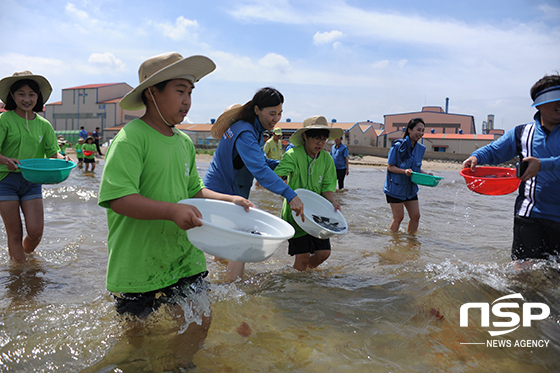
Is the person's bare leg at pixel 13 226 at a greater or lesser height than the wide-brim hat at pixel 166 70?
lesser

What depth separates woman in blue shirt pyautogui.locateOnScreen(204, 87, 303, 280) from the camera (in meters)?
3.45

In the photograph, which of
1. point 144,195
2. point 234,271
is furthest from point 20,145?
point 144,195

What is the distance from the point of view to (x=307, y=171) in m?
4.23

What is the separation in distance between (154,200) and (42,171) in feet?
7.77

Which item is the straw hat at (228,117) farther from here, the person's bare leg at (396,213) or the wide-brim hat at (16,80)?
the person's bare leg at (396,213)

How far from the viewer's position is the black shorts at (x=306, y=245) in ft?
13.6

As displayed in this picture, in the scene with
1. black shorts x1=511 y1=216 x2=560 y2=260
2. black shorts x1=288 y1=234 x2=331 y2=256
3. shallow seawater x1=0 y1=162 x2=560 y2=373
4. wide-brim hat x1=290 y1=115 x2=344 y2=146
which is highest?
wide-brim hat x1=290 y1=115 x2=344 y2=146

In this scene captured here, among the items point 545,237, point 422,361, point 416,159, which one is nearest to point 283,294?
point 422,361

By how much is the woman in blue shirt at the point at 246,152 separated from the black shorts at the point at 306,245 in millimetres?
632

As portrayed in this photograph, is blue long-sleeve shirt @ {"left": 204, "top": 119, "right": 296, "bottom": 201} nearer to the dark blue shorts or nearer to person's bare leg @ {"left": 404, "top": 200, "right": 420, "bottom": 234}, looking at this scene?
the dark blue shorts

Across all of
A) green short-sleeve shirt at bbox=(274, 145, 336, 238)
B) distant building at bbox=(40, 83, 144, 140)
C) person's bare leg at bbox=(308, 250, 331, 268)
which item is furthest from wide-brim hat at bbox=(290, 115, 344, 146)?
distant building at bbox=(40, 83, 144, 140)

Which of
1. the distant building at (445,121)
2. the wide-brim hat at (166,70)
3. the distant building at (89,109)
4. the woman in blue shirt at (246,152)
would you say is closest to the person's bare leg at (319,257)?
the woman in blue shirt at (246,152)

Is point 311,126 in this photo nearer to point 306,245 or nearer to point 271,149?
point 306,245

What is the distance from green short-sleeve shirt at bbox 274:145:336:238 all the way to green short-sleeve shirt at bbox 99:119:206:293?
6.29 feet
